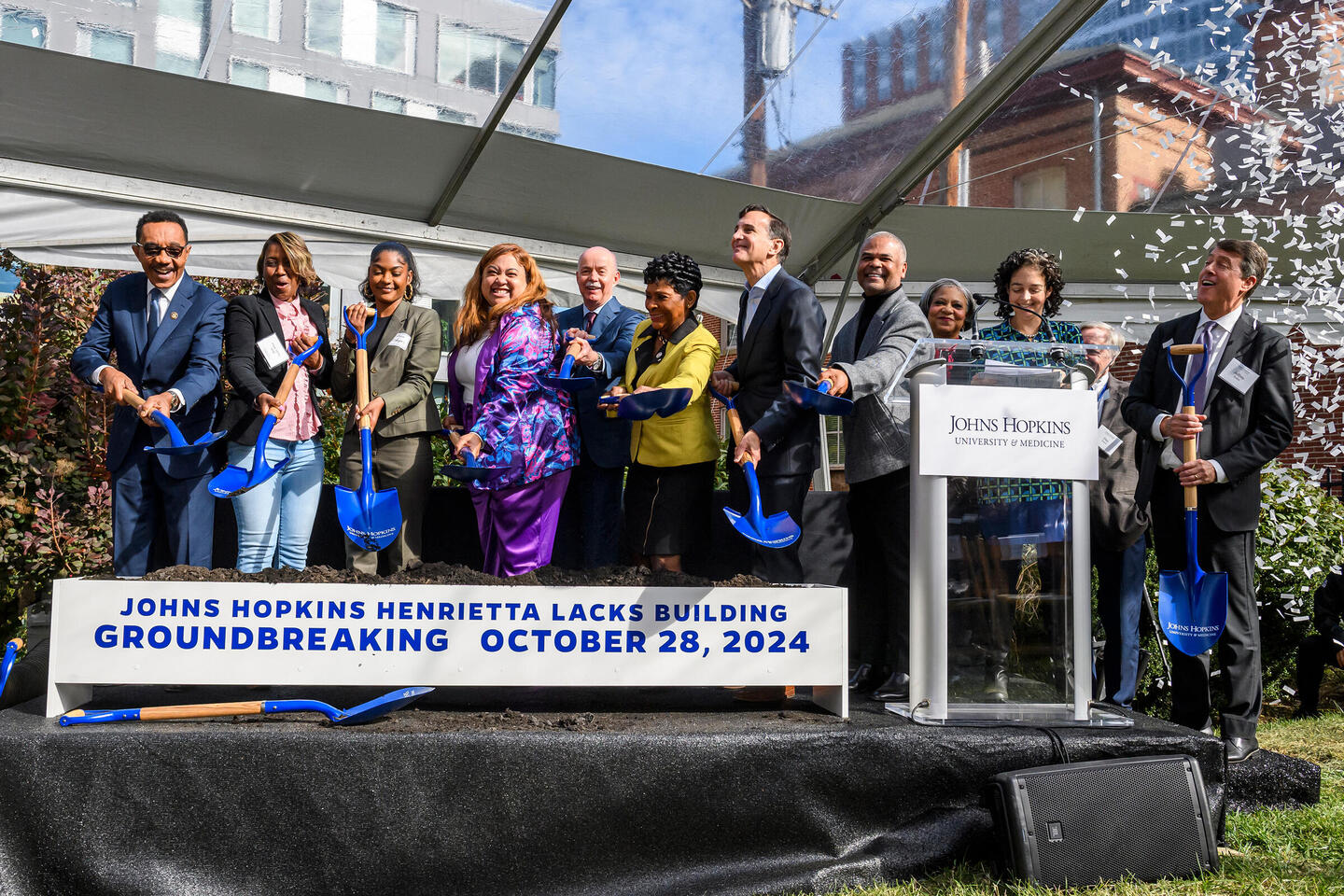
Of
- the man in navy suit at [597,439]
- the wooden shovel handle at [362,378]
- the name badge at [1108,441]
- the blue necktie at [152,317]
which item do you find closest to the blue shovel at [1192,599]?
the name badge at [1108,441]

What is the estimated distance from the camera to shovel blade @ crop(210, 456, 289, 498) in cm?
287

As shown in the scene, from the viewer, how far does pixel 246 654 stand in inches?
97.4

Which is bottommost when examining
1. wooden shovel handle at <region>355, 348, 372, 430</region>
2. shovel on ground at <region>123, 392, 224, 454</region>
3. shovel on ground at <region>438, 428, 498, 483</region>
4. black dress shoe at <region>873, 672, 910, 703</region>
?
black dress shoe at <region>873, 672, 910, 703</region>

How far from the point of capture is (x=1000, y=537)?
2.62 metres

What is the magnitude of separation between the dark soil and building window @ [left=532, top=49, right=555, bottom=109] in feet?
8.03

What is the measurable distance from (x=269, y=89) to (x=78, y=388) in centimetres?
173

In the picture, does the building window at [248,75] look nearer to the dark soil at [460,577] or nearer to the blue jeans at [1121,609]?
the dark soil at [460,577]

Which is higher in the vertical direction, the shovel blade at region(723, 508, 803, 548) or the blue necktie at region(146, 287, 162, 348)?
the blue necktie at region(146, 287, 162, 348)

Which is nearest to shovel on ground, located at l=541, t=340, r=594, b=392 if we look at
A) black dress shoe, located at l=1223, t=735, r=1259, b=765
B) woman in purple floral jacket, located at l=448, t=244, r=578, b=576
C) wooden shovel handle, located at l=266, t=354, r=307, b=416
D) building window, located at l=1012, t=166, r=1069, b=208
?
woman in purple floral jacket, located at l=448, t=244, r=578, b=576

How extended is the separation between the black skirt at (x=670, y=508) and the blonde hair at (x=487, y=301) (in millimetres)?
622

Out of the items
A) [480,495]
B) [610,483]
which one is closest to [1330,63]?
[610,483]

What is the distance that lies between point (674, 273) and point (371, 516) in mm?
1137

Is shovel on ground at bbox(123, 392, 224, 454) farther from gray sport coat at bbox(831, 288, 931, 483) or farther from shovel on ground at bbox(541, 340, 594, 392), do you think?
gray sport coat at bbox(831, 288, 931, 483)

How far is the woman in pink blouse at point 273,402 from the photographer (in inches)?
121
